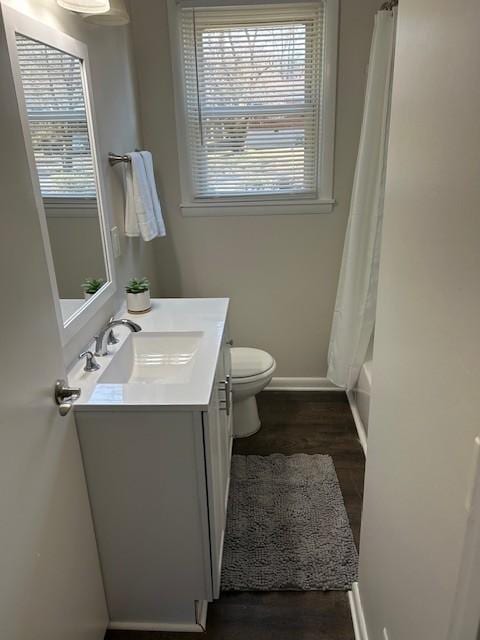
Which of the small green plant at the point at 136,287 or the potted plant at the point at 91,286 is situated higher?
the potted plant at the point at 91,286

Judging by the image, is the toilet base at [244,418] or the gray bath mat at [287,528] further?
the toilet base at [244,418]

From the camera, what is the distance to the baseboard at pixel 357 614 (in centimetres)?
159

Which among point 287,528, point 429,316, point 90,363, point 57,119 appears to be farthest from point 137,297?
point 429,316

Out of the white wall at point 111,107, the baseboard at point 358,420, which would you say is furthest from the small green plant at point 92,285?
the baseboard at point 358,420

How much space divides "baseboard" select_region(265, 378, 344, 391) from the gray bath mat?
0.71m

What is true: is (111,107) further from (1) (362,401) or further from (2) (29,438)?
(1) (362,401)

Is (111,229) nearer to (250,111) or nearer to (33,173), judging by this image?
(33,173)

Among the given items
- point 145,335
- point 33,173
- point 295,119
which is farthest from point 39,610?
point 295,119

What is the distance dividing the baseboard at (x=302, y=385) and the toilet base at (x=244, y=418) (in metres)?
0.49

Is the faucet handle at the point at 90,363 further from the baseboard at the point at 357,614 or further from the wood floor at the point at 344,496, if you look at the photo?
the baseboard at the point at 357,614

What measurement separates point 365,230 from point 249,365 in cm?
93

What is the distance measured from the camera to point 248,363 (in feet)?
8.59

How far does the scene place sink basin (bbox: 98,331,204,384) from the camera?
6.11 ft

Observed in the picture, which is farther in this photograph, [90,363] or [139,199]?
[139,199]
